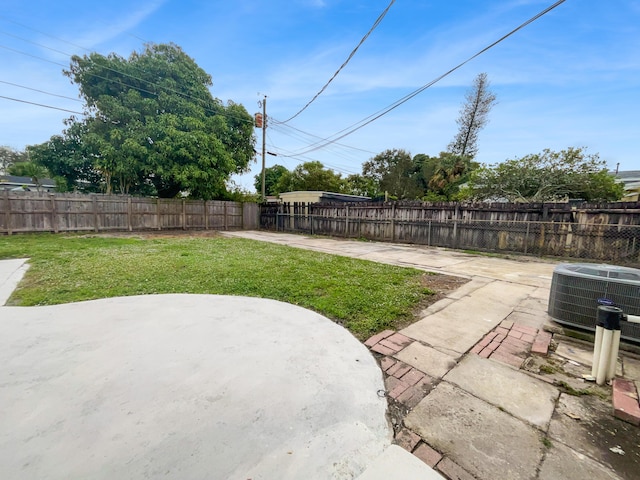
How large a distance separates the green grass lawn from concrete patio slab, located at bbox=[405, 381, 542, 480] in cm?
102

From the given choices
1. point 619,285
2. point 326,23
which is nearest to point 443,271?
point 619,285

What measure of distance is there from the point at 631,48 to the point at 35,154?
19.2m

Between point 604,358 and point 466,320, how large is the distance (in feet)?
3.79

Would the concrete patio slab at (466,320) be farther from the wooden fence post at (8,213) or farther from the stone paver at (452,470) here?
the wooden fence post at (8,213)

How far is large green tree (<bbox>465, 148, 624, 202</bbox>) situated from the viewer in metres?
12.1

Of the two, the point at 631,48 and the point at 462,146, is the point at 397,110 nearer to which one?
the point at 631,48

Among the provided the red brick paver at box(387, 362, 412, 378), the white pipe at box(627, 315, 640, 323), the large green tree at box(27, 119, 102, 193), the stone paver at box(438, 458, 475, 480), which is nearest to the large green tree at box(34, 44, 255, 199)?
the large green tree at box(27, 119, 102, 193)

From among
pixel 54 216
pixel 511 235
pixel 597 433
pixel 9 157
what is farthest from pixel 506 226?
pixel 9 157

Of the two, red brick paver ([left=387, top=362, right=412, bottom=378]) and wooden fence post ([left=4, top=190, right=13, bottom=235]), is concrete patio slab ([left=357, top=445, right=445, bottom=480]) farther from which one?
wooden fence post ([left=4, top=190, right=13, bottom=235])

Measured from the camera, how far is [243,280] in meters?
4.20

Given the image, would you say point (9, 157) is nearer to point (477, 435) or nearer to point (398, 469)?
point (398, 469)

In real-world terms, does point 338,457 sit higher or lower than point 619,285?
lower

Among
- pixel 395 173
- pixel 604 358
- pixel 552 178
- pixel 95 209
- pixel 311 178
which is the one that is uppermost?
pixel 395 173

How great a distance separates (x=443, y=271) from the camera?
521 cm
